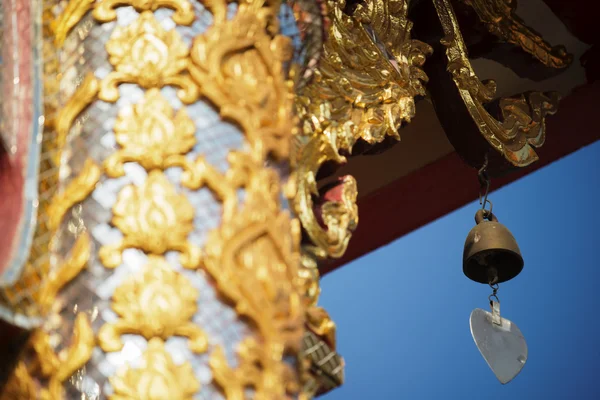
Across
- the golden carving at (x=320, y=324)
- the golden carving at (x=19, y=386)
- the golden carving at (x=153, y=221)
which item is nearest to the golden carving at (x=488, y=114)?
Answer: the golden carving at (x=320, y=324)

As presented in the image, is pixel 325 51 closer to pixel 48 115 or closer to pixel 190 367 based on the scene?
pixel 48 115

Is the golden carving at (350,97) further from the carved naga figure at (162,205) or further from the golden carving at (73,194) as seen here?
the golden carving at (73,194)

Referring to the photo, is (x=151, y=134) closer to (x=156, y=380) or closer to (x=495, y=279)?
(x=156, y=380)

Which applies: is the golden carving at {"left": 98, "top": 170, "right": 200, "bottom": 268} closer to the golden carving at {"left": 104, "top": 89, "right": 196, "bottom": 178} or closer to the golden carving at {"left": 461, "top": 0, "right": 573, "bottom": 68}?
the golden carving at {"left": 104, "top": 89, "right": 196, "bottom": 178}

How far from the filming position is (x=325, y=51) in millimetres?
1158

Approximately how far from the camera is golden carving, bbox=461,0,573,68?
4.87ft

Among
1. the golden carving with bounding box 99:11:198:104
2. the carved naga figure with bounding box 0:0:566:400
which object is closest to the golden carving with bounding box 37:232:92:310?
the carved naga figure with bounding box 0:0:566:400

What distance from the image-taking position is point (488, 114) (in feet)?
4.59

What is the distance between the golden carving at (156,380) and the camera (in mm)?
777

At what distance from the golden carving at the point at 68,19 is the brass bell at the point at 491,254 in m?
0.74

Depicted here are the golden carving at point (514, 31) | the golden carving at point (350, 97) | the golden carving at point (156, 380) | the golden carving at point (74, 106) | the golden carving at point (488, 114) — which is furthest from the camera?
the golden carving at point (514, 31)

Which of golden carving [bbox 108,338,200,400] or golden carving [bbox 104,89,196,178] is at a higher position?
golden carving [bbox 104,89,196,178]

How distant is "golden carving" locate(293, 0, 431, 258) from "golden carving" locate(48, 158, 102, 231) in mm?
188

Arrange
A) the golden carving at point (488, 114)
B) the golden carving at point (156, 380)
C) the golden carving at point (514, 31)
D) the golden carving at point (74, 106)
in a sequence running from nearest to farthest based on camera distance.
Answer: the golden carving at point (156, 380) → the golden carving at point (74, 106) → the golden carving at point (488, 114) → the golden carving at point (514, 31)
